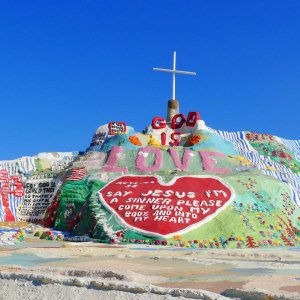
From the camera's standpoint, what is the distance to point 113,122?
27547 millimetres

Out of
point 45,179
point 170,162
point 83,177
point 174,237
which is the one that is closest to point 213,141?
point 170,162

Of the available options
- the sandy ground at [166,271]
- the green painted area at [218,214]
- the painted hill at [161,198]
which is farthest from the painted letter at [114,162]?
the sandy ground at [166,271]

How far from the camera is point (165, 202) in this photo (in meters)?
13.9

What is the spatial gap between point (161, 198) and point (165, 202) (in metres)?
0.31

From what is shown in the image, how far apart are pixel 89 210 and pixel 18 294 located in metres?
9.75

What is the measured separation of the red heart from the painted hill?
0.03 m

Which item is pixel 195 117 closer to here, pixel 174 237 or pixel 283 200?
pixel 283 200

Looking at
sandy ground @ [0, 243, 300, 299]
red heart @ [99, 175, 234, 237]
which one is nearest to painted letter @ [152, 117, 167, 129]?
red heart @ [99, 175, 234, 237]

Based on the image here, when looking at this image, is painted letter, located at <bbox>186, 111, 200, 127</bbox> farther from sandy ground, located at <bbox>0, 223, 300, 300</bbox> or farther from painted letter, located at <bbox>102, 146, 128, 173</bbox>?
sandy ground, located at <bbox>0, 223, 300, 300</bbox>

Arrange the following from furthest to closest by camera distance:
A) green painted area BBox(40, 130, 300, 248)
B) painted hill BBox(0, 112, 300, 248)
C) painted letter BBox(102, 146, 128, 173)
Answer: painted letter BBox(102, 146, 128, 173)
painted hill BBox(0, 112, 300, 248)
green painted area BBox(40, 130, 300, 248)

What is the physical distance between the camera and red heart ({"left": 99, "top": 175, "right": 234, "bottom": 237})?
13.0 meters

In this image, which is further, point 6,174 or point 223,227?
point 6,174

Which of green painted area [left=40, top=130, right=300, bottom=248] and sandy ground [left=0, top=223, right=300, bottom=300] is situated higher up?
green painted area [left=40, top=130, right=300, bottom=248]

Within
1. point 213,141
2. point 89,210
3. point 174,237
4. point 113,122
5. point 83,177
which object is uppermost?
point 113,122
